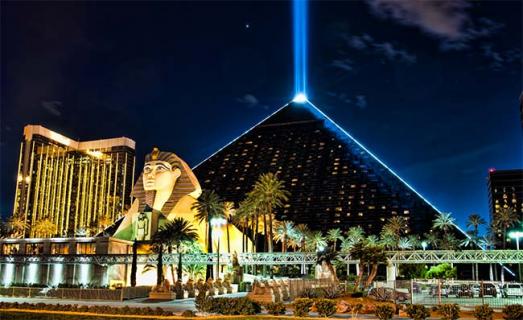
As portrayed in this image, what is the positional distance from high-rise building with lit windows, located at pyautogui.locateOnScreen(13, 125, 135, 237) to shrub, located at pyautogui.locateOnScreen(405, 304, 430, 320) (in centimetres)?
13885

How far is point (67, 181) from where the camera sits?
16150 centimetres

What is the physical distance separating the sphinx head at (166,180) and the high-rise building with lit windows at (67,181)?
89330mm

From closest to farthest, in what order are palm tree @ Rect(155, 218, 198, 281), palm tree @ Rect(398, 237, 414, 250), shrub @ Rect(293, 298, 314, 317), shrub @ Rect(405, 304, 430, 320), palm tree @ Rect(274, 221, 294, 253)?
shrub @ Rect(405, 304, 430, 320) < shrub @ Rect(293, 298, 314, 317) < palm tree @ Rect(155, 218, 198, 281) < palm tree @ Rect(274, 221, 294, 253) < palm tree @ Rect(398, 237, 414, 250)

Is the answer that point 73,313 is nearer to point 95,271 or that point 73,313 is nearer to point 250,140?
point 95,271

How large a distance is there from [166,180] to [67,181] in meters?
105

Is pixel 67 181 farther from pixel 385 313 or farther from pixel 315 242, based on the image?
pixel 385 313

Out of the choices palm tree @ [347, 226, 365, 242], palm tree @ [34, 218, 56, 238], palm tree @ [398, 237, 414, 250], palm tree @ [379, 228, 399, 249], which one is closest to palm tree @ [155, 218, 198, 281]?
palm tree @ [347, 226, 365, 242]

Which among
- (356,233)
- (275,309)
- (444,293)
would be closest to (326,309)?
(275,309)

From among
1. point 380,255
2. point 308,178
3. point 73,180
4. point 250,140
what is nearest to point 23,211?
point 73,180

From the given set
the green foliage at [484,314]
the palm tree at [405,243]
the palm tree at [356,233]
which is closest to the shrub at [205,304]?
the green foliage at [484,314]

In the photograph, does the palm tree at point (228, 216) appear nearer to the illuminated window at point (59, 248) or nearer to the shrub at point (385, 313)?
the illuminated window at point (59, 248)

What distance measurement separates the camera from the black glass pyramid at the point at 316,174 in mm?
86375

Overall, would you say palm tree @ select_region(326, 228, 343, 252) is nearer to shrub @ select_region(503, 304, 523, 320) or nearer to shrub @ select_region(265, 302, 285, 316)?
shrub @ select_region(265, 302, 285, 316)

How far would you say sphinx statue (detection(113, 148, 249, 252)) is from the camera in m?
66.9
